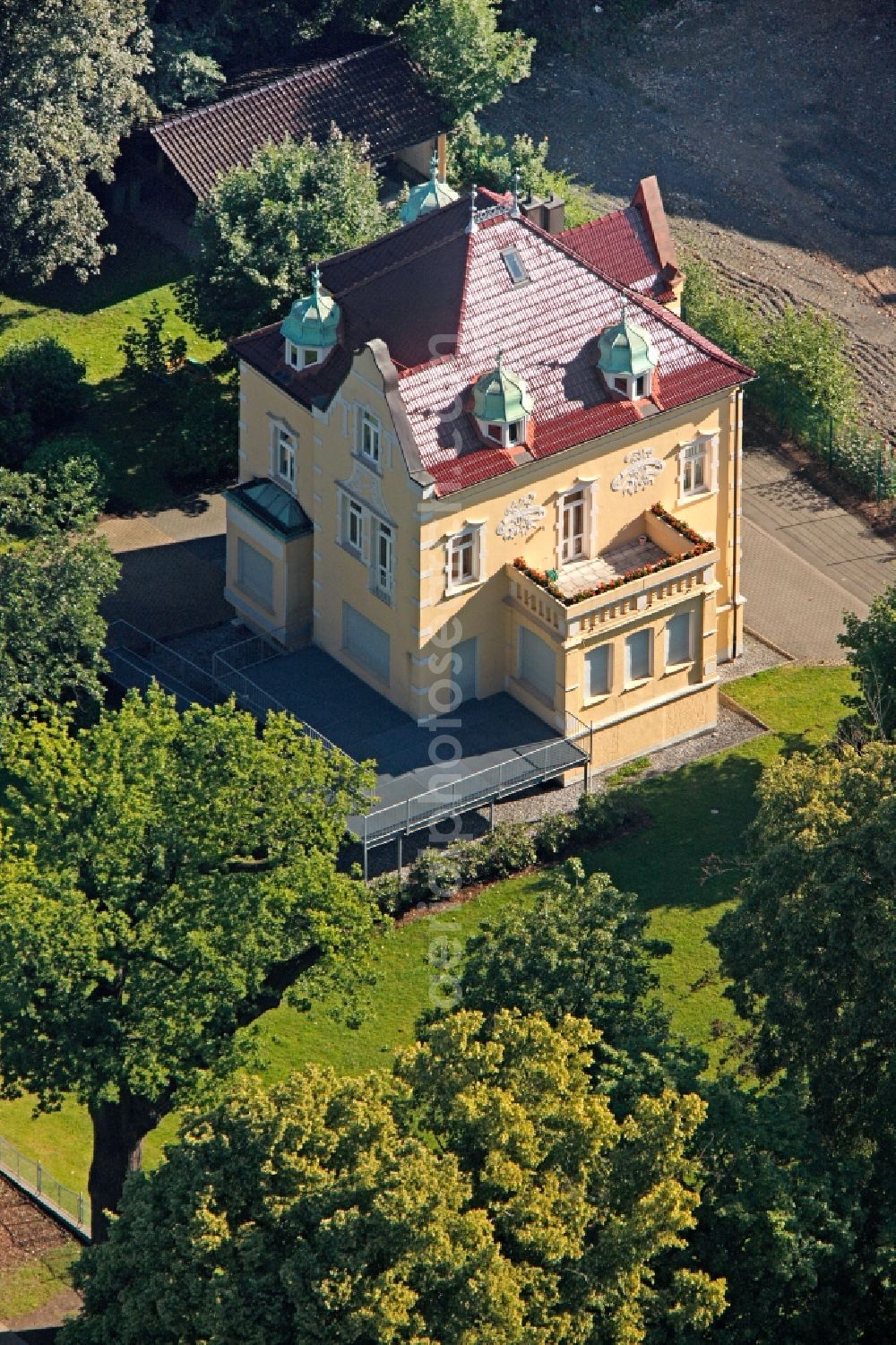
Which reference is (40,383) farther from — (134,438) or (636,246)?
(636,246)

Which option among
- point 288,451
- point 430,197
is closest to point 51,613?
point 288,451

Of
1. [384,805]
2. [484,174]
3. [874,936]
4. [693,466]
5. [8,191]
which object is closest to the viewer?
[874,936]

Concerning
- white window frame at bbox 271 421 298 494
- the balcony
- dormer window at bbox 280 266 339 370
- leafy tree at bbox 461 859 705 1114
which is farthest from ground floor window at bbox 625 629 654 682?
leafy tree at bbox 461 859 705 1114

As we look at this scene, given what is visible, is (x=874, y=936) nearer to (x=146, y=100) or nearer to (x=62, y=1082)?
(x=62, y=1082)

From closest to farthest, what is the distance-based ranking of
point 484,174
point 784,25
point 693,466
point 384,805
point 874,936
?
point 874,936 < point 384,805 < point 693,466 < point 484,174 < point 784,25

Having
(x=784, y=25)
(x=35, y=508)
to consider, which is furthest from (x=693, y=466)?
(x=784, y=25)

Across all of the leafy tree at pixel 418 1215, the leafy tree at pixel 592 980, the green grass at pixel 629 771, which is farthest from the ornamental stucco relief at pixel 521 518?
the leafy tree at pixel 418 1215

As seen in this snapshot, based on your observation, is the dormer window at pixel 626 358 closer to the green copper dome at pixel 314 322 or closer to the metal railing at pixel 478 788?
the green copper dome at pixel 314 322
